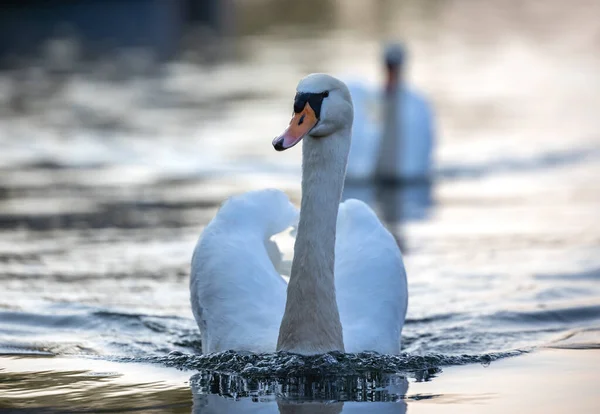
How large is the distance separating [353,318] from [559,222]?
558 centimetres

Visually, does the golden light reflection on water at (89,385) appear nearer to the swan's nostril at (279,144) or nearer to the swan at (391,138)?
the swan's nostril at (279,144)

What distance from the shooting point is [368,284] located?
7.79 metres

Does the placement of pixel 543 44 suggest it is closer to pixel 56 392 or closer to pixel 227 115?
pixel 227 115

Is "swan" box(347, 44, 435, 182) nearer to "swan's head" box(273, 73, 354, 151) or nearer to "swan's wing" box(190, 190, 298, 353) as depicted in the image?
"swan's wing" box(190, 190, 298, 353)

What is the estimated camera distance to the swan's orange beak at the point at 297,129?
6473mm

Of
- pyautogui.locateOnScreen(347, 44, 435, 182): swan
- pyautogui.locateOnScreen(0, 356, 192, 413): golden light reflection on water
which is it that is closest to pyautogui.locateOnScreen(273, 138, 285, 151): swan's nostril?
pyautogui.locateOnScreen(0, 356, 192, 413): golden light reflection on water

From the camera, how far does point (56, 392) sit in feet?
23.0

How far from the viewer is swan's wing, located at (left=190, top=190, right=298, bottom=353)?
7449 millimetres

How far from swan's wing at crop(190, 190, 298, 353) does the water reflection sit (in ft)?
0.87

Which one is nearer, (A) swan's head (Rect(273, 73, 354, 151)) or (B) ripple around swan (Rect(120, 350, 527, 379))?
(A) swan's head (Rect(273, 73, 354, 151))

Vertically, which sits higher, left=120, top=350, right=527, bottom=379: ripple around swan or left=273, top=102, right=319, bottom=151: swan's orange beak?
left=273, top=102, right=319, bottom=151: swan's orange beak

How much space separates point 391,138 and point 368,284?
794cm

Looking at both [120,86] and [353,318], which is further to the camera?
[120,86]

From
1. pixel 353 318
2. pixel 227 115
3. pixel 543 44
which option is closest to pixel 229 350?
pixel 353 318
